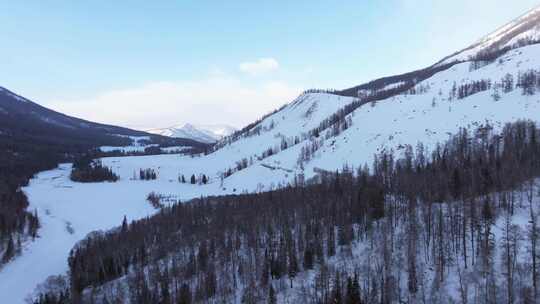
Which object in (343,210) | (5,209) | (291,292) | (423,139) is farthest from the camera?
(423,139)

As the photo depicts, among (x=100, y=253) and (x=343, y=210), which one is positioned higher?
(x=343, y=210)

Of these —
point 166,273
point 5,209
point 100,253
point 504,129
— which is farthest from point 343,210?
point 5,209

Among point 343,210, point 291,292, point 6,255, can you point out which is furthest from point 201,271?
point 6,255

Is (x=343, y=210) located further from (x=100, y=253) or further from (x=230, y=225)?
(x=100, y=253)

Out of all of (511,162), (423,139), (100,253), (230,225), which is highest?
(423,139)

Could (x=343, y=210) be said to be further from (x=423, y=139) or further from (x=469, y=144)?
(x=423, y=139)

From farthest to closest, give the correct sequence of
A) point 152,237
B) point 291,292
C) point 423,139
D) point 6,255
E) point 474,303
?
point 423,139 → point 152,237 → point 6,255 → point 291,292 → point 474,303

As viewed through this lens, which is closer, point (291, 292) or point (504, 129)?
point (291, 292)
